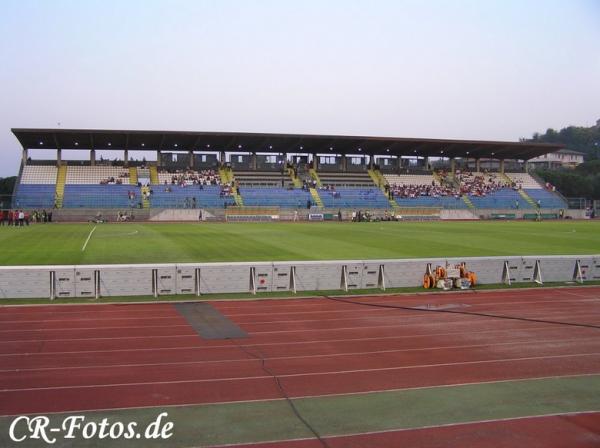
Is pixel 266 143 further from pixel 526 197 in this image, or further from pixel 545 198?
pixel 545 198

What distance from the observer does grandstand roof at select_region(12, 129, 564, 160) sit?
6544 cm

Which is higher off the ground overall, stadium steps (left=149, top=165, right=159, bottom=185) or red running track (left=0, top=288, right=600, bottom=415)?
stadium steps (left=149, top=165, right=159, bottom=185)

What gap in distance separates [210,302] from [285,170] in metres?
59.5

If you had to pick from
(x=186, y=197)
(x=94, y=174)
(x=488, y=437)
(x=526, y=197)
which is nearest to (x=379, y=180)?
(x=526, y=197)

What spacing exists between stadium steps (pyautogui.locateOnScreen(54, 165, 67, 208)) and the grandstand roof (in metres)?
2.94

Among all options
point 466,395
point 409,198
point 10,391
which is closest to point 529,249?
point 466,395

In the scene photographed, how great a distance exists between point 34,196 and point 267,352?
55.7 meters

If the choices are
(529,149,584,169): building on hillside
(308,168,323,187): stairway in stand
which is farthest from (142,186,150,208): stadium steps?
(529,149,584,169): building on hillside

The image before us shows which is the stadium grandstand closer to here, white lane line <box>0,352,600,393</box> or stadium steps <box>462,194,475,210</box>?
stadium steps <box>462,194,475,210</box>

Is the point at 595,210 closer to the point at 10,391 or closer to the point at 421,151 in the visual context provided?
the point at 421,151

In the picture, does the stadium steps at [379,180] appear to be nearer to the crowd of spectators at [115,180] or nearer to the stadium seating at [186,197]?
the stadium seating at [186,197]

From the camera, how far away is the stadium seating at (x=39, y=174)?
210 ft

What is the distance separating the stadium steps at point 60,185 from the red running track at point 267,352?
1872 inches

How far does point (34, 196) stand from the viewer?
198 ft
